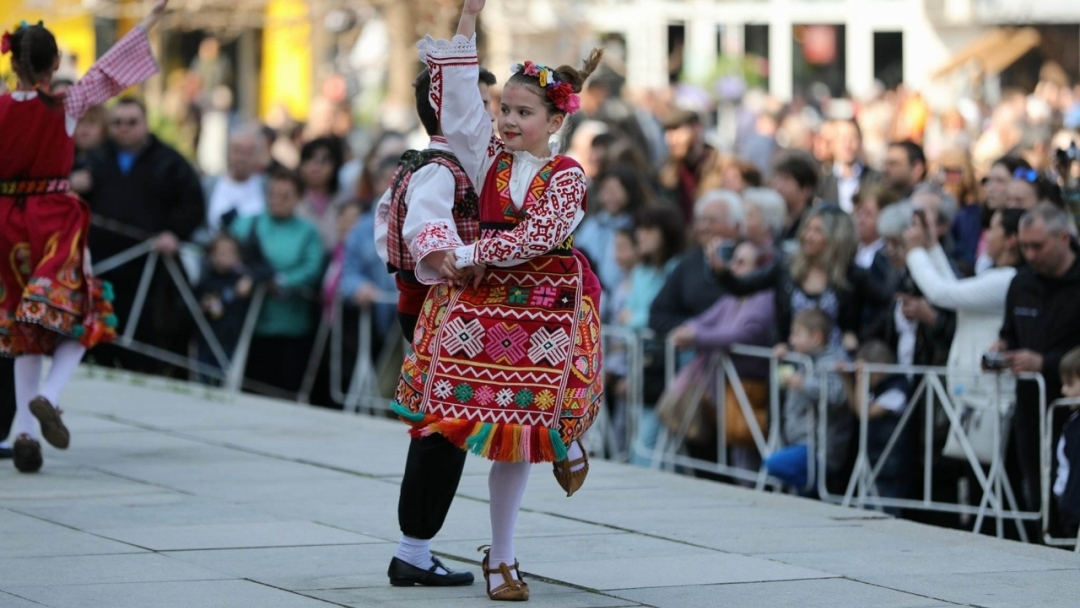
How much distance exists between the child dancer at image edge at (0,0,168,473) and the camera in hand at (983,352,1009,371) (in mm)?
3745

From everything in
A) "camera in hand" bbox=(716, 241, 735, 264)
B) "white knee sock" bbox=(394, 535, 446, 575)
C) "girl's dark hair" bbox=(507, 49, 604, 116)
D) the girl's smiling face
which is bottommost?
"white knee sock" bbox=(394, 535, 446, 575)

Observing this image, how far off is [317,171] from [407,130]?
275 inches

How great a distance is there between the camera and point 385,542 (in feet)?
22.1

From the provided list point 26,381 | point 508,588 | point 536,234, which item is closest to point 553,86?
point 536,234

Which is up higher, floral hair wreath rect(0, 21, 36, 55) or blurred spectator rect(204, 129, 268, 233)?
floral hair wreath rect(0, 21, 36, 55)

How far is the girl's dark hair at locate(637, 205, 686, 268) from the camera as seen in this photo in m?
10.6

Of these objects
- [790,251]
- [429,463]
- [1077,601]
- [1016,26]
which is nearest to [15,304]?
[429,463]

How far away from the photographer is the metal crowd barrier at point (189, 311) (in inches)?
476

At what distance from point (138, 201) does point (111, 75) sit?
4228 mm

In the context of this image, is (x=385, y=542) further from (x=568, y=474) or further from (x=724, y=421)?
(x=724, y=421)

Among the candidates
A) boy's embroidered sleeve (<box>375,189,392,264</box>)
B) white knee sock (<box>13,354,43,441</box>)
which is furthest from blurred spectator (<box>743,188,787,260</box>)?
boy's embroidered sleeve (<box>375,189,392,264</box>)

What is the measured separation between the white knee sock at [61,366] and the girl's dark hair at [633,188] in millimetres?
4015

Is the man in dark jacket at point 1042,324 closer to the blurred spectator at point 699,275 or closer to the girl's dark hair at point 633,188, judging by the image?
the blurred spectator at point 699,275

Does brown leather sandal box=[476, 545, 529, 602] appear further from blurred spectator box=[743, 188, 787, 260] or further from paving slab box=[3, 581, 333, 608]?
blurred spectator box=[743, 188, 787, 260]
